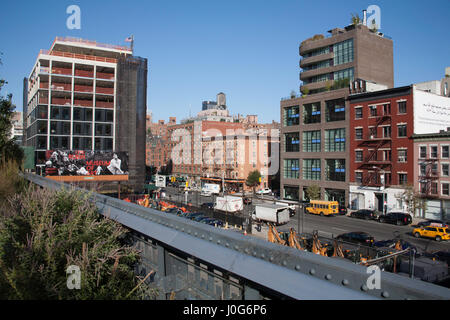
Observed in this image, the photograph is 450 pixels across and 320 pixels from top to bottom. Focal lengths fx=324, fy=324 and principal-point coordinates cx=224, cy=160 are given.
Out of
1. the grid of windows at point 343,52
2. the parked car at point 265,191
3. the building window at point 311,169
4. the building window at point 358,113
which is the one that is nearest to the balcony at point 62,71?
the parked car at point 265,191

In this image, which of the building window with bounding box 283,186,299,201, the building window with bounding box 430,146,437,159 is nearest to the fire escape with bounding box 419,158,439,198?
the building window with bounding box 430,146,437,159

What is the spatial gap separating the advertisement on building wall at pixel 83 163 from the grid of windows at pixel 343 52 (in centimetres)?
3903

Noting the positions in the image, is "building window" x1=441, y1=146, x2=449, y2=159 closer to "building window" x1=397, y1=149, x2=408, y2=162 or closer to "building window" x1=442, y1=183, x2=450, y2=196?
"building window" x1=442, y1=183, x2=450, y2=196

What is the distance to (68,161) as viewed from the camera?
138 feet

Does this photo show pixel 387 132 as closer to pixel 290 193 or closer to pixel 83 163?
pixel 290 193

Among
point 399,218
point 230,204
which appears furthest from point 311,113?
point 399,218

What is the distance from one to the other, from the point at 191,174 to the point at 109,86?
3147 centimetres

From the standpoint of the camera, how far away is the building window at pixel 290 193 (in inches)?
2066

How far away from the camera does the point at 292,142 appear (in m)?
54.2

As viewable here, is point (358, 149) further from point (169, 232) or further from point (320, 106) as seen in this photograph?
point (169, 232)

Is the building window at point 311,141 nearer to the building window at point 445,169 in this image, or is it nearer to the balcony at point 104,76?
the building window at point 445,169

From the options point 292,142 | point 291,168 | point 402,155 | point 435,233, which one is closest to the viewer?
point 435,233

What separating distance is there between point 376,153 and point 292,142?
15.1m

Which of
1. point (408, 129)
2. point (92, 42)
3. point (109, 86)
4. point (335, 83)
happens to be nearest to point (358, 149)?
point (408, 129)
